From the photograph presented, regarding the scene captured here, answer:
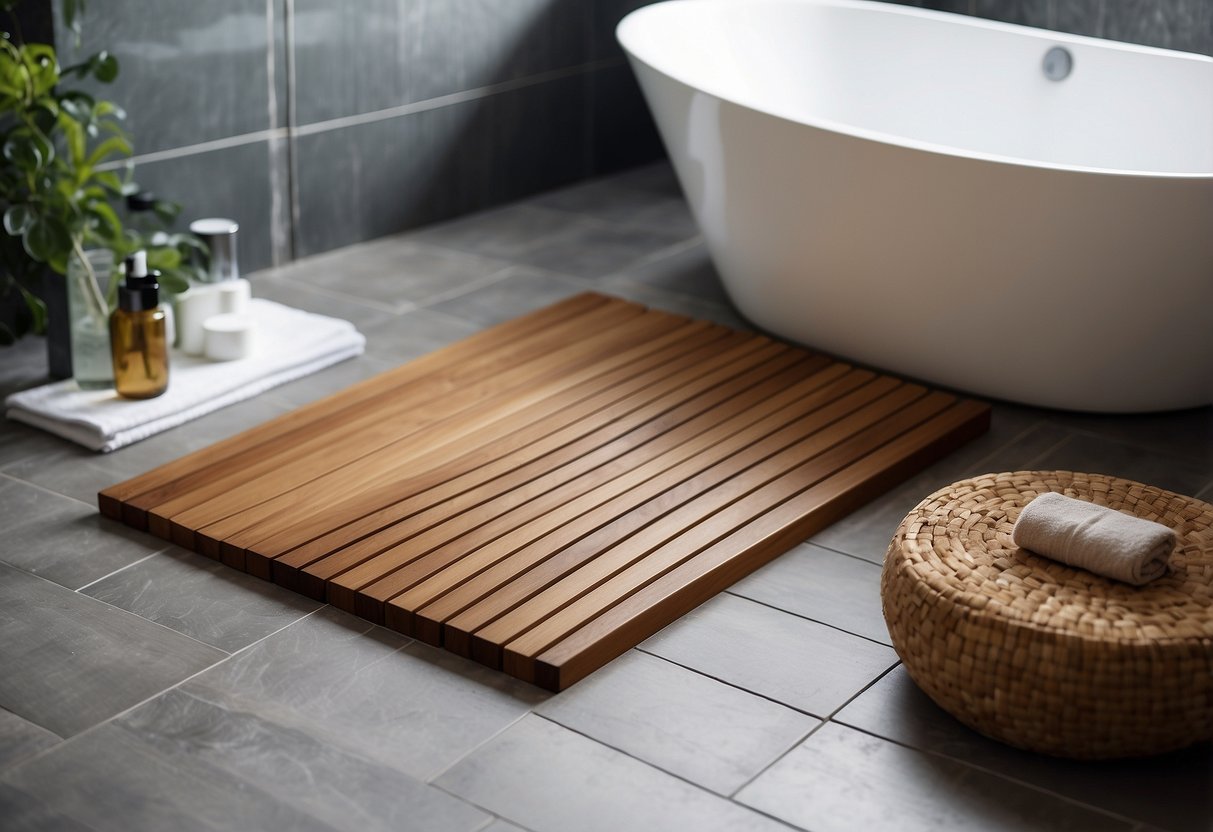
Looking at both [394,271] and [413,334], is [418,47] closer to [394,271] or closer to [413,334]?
[394,271]

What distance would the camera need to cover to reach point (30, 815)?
1.85 metres

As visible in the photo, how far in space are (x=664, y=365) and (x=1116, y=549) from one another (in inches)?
57.4

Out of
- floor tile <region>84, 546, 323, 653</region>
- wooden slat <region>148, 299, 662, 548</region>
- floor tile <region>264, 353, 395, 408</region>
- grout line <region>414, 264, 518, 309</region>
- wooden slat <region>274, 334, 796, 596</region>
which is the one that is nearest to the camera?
floor tile <region>84, 546, 323, 653</region>

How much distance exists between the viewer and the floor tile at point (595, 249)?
13.1 feet

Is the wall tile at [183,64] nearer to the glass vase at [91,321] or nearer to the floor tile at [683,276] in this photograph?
the glass vase at [91,321]

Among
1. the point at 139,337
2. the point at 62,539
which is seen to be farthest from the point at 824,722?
the point at 139,337

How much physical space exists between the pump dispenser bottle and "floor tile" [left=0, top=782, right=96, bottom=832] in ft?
3.91

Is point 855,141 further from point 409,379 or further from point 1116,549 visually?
point 1116,549

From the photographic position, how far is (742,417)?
3.03m

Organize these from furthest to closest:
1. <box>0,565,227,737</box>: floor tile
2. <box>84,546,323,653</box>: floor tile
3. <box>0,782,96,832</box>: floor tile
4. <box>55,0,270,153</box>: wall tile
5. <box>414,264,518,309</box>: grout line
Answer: <box>414,264,518,309</box>: grout line, <box>55,0,270,153</box>: wall tile, <box>84,546,323,653</box>: floor tile, <box>0,565,227,737</box>: floor tile, <box>0,782,96,832</box>: floor tile

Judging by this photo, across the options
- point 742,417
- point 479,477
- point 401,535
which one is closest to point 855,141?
point 742,417

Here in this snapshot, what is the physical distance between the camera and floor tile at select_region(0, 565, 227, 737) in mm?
2078

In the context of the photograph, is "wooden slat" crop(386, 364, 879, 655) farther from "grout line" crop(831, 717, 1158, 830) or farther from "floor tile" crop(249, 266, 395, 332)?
"floor tile" crop(249, 266, 395, 332)

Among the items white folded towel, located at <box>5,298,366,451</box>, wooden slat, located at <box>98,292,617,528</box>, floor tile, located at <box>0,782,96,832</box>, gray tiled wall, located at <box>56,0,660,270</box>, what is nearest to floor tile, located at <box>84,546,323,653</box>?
wooden slat, located at <box>98,292,617,528</box>
